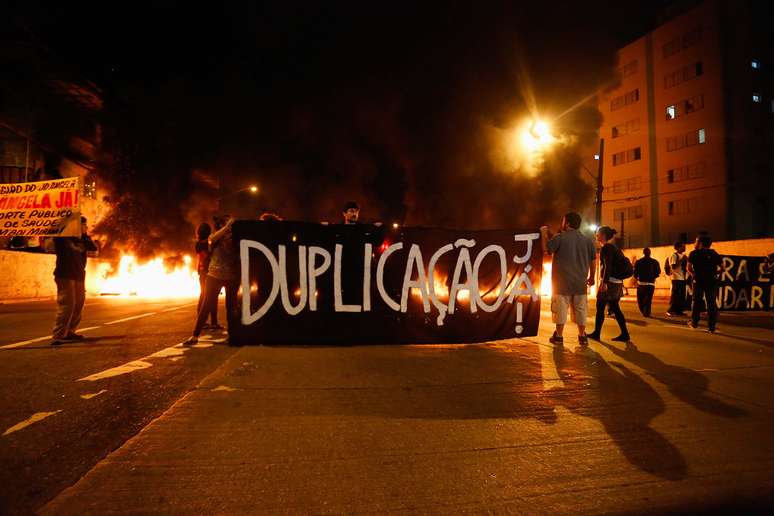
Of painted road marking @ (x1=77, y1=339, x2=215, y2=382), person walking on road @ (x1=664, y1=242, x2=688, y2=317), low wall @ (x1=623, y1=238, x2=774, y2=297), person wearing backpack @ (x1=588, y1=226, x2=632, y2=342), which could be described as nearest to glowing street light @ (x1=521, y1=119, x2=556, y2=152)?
low wall @ (x1=623, y1=238, x2=774, y2=297)

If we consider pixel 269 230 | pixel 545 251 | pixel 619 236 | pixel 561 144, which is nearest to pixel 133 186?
pixel 561 144

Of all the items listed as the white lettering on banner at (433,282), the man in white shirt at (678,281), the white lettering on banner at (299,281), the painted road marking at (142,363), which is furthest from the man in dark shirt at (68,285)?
the man in white shirt at (678,281)

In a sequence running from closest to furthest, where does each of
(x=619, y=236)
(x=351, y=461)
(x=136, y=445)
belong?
1. (x=351, y=461)
2. (x=136, y=445)
3. (x=619, y=236)

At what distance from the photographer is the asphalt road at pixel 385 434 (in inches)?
76.2

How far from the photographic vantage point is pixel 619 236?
141 ft

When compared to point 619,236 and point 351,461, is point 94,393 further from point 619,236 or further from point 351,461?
point 619,236

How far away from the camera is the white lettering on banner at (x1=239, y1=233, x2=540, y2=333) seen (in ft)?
16.9

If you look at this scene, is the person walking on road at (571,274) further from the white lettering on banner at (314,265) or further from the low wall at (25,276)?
the low wall at (25,276)

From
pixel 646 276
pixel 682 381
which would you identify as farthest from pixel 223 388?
pixel 646 276

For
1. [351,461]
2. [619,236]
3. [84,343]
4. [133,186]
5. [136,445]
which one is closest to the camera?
[351,461]

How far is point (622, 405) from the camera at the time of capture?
123 inches

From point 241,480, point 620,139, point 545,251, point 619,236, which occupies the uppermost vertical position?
point 620,139

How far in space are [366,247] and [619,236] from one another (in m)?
43.6

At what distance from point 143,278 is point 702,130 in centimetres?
4184
